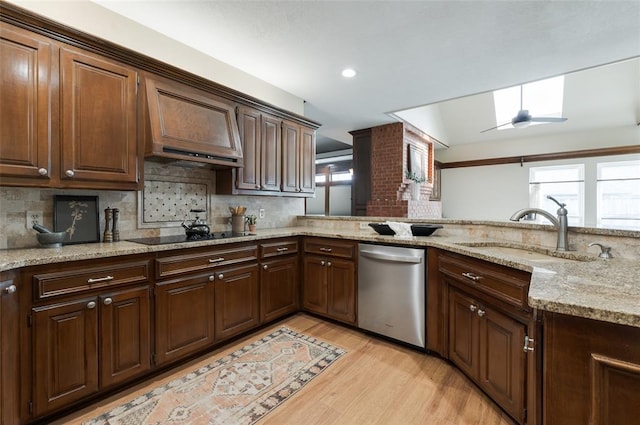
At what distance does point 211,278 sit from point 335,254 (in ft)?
4.02

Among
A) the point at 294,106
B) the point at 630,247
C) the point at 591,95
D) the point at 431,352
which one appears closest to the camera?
the point at 630,247

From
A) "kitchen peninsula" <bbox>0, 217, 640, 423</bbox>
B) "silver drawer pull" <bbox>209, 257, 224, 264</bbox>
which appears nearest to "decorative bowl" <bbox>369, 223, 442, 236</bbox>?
"kitchen peninsula" <bbox>0, 217, 640, 423</bbox>

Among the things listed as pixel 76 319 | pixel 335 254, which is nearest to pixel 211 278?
pixel 76 319

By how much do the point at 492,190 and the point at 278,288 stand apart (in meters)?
6.52

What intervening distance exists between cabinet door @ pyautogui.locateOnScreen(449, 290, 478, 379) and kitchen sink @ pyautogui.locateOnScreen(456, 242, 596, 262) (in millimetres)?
404

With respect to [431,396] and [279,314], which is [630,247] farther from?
[279,314]

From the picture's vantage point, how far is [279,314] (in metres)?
2.89

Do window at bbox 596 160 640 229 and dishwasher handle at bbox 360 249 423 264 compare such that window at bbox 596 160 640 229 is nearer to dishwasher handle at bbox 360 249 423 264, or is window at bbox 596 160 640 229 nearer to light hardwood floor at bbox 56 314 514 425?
dishwasher handle at bbox 360 249 423 264

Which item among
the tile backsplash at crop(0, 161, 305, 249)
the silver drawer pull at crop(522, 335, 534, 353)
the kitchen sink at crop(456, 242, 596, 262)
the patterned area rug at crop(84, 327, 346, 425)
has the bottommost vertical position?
the patterned area rug at crop(84, 327, 346, 425)

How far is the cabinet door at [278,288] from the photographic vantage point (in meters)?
2.74

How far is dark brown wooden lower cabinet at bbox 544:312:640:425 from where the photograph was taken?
78 centimetres

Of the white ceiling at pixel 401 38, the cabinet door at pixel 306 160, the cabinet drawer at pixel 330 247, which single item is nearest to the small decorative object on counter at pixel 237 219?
the cabinet drawer at pixel 330 247

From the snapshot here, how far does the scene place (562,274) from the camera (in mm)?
1245

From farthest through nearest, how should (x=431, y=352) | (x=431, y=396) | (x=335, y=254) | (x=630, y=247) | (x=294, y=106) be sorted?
(x=294, y=106) < (x=335, y=254) < (x=431, y=352) < (x=431, y=396) < (x=630, y=247)
